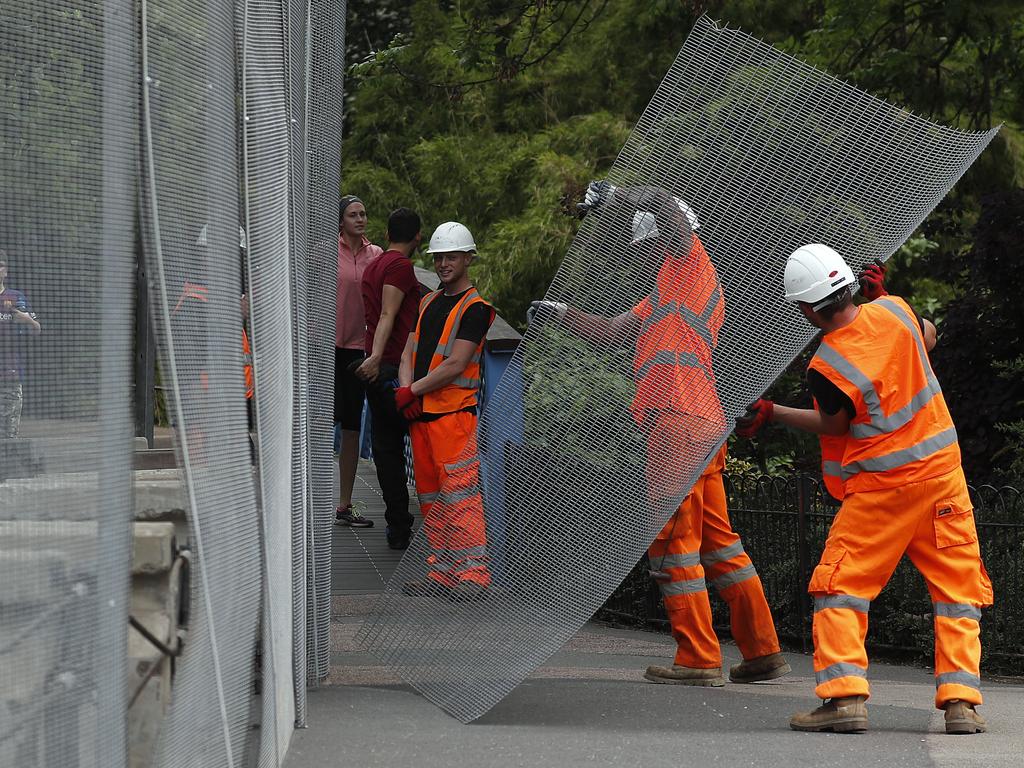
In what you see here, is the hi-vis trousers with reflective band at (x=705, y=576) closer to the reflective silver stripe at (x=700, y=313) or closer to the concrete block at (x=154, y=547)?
the reflective silver stripe at (x=700, y=313)

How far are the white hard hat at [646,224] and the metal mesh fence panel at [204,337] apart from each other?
82.5 inches

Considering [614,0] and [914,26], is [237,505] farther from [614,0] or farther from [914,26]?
[614,0]

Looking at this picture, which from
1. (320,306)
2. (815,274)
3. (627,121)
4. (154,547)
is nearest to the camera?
(154,547)

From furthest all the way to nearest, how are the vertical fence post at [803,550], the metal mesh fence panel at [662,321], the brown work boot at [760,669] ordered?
1. the vertical fence post at [803,550]
2. the brown work boot at [760,669]
3. the metal mesh fence panel at [662,321]

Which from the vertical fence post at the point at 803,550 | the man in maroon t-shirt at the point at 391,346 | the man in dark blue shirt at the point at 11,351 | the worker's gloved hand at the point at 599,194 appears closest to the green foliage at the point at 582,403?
the worker's gloved hand at the point at 599,194

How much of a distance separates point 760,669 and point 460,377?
7.03 feet

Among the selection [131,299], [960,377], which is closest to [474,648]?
[131,299]

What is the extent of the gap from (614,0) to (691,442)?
864 centimetres

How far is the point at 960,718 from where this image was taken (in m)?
5.04

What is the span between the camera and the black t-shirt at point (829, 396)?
5.07 meters

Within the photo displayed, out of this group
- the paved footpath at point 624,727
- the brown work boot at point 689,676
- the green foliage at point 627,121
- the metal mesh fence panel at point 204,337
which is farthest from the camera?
the green foliage at point 627,121

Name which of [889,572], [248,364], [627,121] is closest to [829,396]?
[889,572]

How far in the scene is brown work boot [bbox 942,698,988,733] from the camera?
504cm

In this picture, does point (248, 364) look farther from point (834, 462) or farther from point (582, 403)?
point (834, 462)
